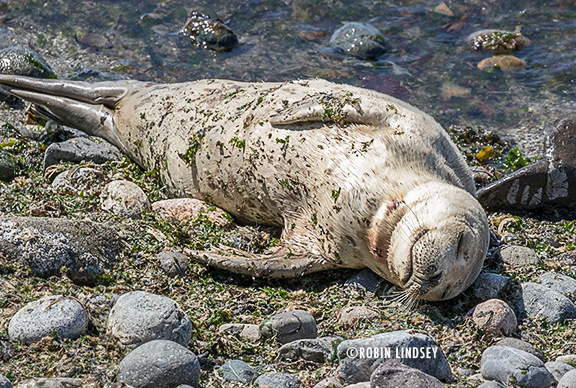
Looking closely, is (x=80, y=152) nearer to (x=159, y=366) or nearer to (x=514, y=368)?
(x=159, y=366)

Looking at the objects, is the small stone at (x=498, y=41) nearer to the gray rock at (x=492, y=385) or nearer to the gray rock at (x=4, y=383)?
the gray rock at (x=492, y=385)

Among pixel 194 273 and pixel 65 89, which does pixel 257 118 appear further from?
pixel 65 89

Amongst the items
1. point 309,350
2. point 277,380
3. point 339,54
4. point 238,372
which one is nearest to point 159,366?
point 238,372

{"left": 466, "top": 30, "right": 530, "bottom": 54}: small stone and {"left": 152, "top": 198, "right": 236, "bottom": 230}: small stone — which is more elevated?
{"left": 152, "top": 198, "right": 236, "bottom": 230}: small stone

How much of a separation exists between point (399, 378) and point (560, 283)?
1944mm

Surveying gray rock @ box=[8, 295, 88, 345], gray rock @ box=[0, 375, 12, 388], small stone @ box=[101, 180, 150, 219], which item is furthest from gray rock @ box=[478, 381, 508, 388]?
small stone @ box=[101, 180, 150, 219]

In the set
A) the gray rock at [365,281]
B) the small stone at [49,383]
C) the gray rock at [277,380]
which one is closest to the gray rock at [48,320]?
the small stone at [49,383]

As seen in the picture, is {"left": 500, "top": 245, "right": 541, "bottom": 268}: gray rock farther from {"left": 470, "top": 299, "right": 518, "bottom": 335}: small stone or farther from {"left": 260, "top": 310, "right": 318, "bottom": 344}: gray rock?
{"left": 260, "top": 310, "right": 318, "bottom": 344}: gray rock

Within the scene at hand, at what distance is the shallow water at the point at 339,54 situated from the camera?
A: 859 centimetres

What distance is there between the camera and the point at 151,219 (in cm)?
516

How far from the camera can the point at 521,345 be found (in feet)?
12.3

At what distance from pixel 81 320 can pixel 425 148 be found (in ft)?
8.64

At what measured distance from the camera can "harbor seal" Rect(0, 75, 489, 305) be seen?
4.20 meters

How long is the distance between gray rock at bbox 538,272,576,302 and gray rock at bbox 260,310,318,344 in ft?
5.61
